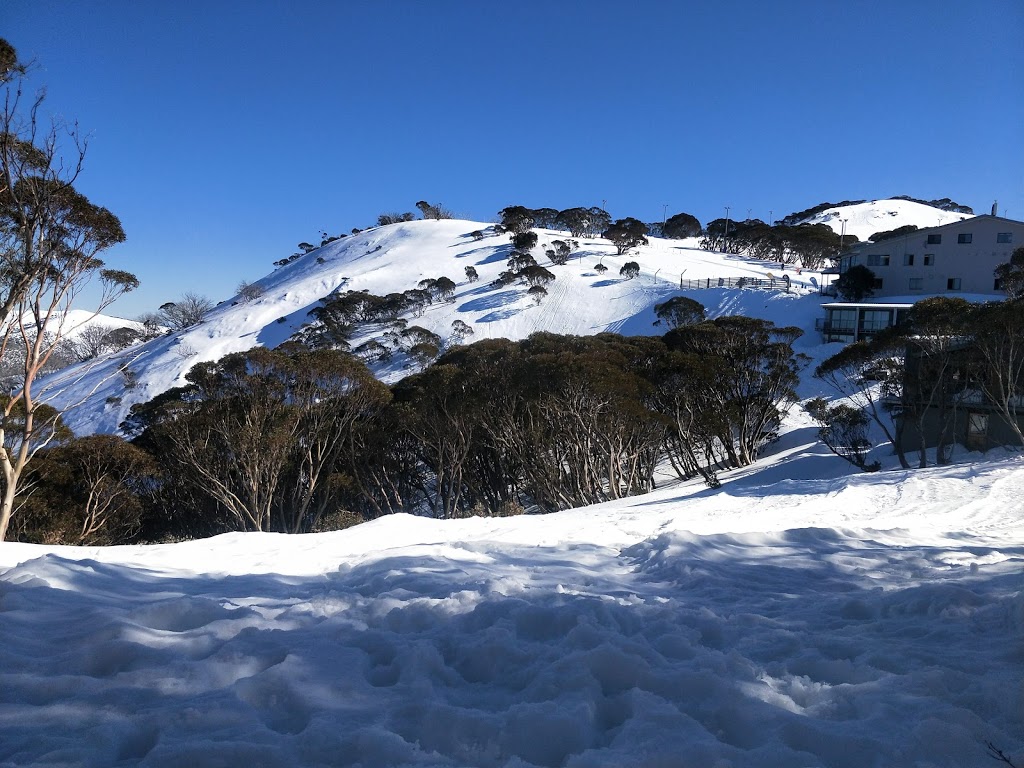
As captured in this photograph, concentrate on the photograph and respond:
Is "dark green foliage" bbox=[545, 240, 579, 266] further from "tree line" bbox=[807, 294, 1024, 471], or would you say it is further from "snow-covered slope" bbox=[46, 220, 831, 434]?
"tree line" bbox=[807, 294, 1024, 471]

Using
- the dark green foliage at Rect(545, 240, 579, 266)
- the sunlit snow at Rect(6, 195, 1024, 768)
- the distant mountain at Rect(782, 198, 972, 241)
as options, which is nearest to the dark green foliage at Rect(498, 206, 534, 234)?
the dark green foliage at Rect(545, 240, 579, 266)

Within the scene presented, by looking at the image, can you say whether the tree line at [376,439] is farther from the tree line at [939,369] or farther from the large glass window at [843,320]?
the large glass window at [843,320]

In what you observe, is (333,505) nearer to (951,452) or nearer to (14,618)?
(14,618)

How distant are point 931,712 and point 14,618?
16.2 feet

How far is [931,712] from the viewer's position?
104 inches

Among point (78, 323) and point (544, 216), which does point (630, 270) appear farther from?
point (78, 323)

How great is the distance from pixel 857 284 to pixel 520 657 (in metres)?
46.5

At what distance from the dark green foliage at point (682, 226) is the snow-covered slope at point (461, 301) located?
613 cm

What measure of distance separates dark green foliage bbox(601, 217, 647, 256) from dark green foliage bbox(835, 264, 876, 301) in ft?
90.0

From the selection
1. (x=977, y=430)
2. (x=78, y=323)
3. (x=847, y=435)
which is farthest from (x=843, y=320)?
(x=78, y=323)

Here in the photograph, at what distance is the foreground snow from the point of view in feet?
7.84

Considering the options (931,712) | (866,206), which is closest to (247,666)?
(931,712)

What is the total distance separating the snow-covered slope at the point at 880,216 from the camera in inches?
4242

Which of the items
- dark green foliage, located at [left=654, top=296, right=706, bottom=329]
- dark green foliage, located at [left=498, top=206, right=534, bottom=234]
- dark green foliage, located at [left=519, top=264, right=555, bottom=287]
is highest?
dark green foliage, located at [left=498, top=206, right=534, bottom=234]
